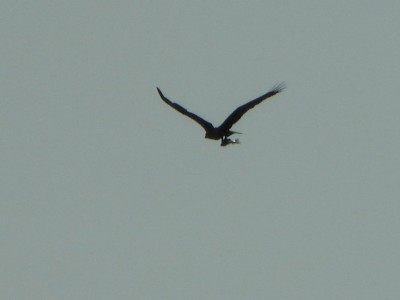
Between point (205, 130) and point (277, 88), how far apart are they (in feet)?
13.8

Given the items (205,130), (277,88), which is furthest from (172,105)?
(277,88)

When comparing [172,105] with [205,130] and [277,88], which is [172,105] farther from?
[277,88]

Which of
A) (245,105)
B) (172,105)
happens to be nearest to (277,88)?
(245,105)

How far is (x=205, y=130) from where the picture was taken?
130ft

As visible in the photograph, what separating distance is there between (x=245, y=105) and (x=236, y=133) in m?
1.43

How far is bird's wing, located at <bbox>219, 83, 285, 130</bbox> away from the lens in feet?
119

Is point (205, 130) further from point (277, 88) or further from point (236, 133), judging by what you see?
point (277, 88)

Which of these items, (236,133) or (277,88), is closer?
(277,88)

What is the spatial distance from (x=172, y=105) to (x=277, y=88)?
161 inches

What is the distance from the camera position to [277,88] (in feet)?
118

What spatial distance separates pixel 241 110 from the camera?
124 ft

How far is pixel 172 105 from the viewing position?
127 ft

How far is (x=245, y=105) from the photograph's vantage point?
37.4 metres

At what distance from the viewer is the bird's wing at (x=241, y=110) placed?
119 ft
